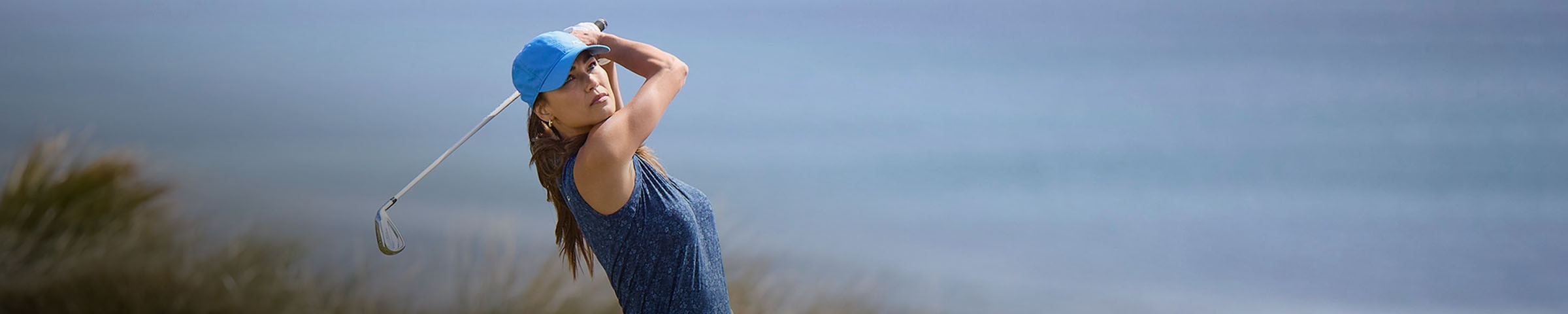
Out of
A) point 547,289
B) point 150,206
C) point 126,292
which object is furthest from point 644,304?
point 150,206

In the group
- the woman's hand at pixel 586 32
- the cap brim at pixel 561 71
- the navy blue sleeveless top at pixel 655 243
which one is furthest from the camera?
the woman's hand at pixel 586 32

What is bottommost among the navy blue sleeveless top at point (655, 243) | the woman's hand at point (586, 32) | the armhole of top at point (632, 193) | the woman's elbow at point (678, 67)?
the navy blue sleeveless top at point (655, 243)

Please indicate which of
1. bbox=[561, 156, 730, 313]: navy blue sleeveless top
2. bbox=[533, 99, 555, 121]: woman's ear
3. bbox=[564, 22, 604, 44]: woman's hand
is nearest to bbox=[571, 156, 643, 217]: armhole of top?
bbox=[561, 156, 730, 313]: navy blue sleeveless top

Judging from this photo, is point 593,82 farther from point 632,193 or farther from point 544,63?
point 632,193

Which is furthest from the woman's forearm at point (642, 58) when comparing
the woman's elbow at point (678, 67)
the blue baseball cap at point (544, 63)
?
the blue baseball cap at point (544, 63)

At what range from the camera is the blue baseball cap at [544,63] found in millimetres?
2172

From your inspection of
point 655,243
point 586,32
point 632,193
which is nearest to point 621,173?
point 632,193

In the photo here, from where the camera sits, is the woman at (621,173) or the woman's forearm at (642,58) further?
the woman's forearm at (642,58)

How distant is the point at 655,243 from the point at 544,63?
40 cm

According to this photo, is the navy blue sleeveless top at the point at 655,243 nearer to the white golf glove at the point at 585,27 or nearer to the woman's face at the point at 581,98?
the woman's face at the point at 581,98

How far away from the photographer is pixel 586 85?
222 cm

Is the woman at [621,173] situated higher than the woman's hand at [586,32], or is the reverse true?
the woman's hand at [586,32]

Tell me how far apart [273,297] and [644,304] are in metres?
2.26

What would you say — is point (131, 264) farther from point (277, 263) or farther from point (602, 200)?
point (602, 200)
